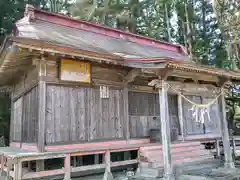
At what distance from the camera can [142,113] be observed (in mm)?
7754

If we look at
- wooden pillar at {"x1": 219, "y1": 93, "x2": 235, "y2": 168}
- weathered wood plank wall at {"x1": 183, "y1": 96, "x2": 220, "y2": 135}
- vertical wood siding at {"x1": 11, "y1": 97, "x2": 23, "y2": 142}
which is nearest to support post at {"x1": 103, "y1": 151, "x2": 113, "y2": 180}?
vertical wood siding at {"x1": 11, "y1": 97, "x2": 23, "y2": 142}

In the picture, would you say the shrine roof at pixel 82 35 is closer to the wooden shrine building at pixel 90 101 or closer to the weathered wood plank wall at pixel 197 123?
Result: the wooden shrine building at pixel 90 101

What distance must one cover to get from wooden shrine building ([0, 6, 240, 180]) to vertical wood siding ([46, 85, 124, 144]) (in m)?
0.03

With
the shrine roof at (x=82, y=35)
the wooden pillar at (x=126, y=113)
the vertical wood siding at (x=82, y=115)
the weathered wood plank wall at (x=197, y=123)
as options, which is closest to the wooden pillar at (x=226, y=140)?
the weathered wood plank wall at (x=197, y=123)

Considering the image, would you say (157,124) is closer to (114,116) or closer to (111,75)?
(114,116)

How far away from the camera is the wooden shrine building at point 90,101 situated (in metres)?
5.64

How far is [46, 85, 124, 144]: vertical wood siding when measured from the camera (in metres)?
6.04

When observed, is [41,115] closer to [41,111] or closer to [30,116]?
[41,111]

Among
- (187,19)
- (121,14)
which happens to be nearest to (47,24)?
(121,14)

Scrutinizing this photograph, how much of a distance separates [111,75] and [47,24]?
305 centimetres

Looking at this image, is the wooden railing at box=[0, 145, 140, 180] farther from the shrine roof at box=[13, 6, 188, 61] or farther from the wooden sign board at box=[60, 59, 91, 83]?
the shrine roof at box=[13, 6, 188, 61]

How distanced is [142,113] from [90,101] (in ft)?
6.30

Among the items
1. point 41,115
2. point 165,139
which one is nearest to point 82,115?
point 41,115

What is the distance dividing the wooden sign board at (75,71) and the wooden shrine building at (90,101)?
3cm
